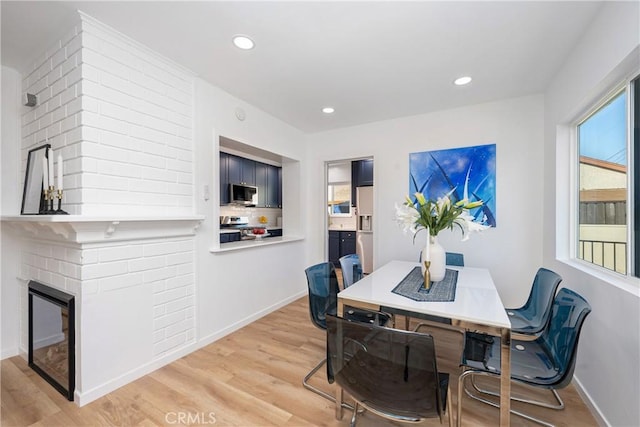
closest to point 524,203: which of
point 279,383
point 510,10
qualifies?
point 510,10

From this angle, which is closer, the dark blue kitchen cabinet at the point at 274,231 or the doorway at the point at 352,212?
the doorway at the point at 352,212

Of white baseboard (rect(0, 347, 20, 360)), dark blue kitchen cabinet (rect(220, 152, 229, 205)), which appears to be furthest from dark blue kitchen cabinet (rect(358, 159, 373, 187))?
white baseboard (rect(0, 347, 20, 360))

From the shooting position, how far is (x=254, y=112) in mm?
3191

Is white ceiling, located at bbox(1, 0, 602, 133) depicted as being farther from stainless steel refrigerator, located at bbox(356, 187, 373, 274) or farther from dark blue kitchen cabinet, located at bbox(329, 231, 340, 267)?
dark blue kitchen cabinet, located at bbox(329, 231, 340, 267)

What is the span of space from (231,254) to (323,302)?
1.20m

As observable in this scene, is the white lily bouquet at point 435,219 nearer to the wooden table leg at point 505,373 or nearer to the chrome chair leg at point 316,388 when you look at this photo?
the wooden table leg at point 505,373

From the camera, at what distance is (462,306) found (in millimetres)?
1544

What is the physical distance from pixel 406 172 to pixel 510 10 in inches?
77.7

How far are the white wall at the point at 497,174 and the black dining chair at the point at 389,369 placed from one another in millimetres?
2267

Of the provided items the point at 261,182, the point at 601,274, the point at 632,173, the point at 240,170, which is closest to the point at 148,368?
the point at 601,274

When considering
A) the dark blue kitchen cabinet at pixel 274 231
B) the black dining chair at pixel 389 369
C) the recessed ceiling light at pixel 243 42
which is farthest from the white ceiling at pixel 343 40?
the dark blue kitchen cabinet at pixel 274 231

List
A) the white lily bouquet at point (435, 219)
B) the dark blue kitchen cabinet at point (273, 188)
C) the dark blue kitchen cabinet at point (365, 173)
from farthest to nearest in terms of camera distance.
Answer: the dark blue kitchen cabinet at point (273, 188), the dark blue kitchen cabinet at point (365, 173), the white lily bouquet at point (435, 219)

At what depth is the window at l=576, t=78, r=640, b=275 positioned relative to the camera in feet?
→ 5.01

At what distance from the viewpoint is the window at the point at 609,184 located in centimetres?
153
